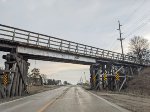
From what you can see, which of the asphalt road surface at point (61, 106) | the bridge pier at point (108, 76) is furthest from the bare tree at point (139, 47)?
the asphalt road surface at point (61, 106)

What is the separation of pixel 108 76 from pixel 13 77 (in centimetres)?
2590

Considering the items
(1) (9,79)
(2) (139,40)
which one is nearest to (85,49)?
(1) (9,79)

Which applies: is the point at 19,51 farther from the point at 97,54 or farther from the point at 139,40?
the point at 139,40

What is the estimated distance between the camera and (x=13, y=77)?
3116cm

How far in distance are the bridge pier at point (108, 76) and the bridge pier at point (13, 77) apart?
2011 cm

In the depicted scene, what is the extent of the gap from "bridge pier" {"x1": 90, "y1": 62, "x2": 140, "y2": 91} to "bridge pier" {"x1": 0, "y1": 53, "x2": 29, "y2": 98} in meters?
20.1

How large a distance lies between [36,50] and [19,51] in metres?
3.36

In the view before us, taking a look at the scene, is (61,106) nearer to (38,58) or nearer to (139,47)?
(38,58)

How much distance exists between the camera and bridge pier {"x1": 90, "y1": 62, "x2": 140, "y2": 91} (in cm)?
5259

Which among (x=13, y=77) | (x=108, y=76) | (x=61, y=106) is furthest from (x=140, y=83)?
(x=61, y=106)

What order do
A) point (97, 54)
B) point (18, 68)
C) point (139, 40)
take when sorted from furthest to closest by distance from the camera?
1. point (139, 40)
2. point (97, 54)
3. point (18, 68)

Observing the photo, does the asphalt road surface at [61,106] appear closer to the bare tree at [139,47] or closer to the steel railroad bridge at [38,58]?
the steel railroad bridge at [38,58]

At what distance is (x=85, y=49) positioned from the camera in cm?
4766

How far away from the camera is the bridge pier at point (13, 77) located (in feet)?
96.5
